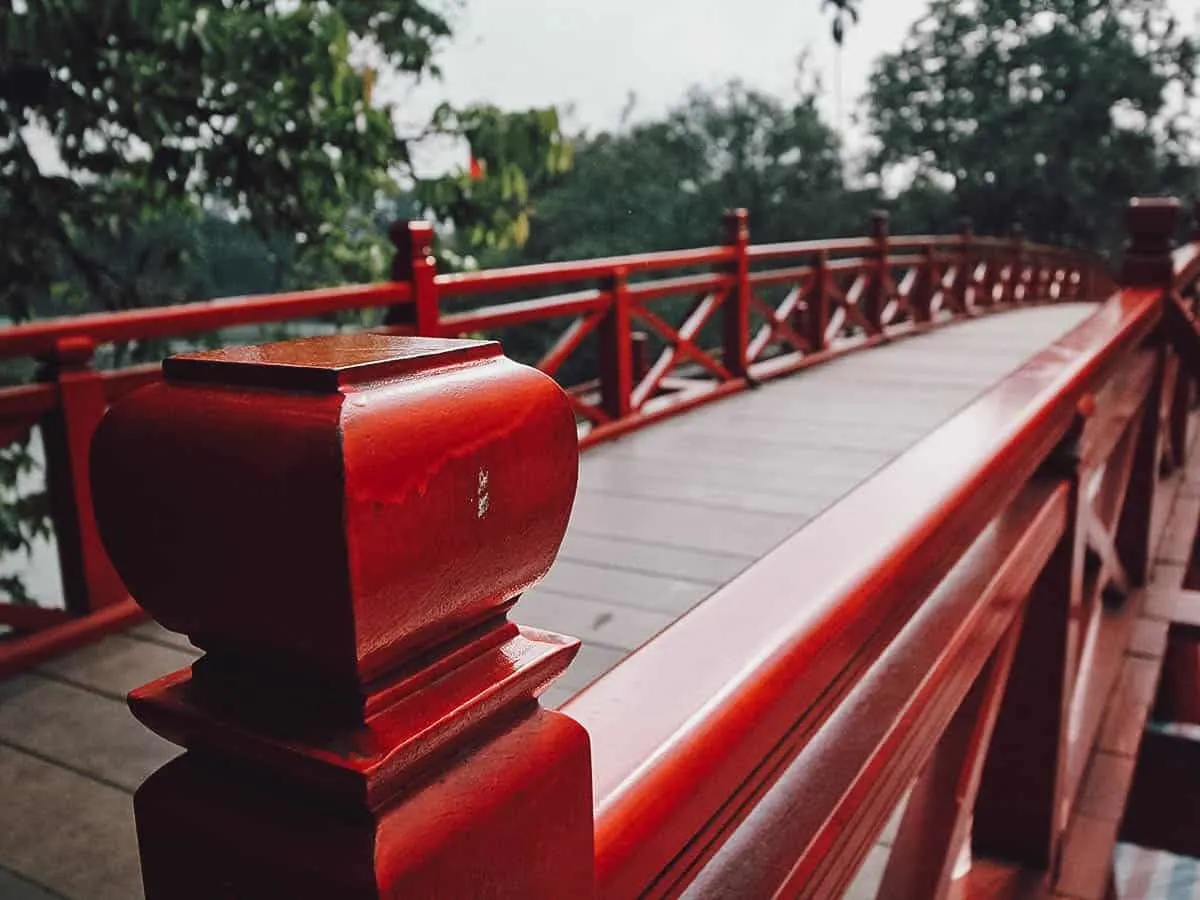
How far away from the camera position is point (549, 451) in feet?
1.38

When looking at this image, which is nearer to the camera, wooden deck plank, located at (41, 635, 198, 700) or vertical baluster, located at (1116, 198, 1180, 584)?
wooden deck plank, located at (41, 635, 198, 700)

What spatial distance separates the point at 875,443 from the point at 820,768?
3.98m

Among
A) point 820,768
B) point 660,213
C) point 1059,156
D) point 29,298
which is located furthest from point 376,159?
point 1059,156

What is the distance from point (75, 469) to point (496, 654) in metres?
2.57

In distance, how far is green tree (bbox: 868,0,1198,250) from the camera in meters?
23.7

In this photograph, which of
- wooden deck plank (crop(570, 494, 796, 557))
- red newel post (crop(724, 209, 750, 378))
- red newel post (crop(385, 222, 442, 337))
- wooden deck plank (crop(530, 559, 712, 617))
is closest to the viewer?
wooden deck plank (crop(530, 559, 712, 617))

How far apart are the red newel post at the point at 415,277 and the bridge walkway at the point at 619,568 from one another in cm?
89

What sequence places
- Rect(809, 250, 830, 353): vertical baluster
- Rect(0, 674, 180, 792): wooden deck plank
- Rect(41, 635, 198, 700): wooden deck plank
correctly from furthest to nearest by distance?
Rect(809, 250, 830, 353): vertical baluster, Rect(41, 635, 198, 700): wooden deck plank, Rect(0, 674, 180, 792): wooden deck plank

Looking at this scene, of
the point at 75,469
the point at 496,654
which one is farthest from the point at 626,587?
the point at 496,654

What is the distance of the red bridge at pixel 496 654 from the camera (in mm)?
358

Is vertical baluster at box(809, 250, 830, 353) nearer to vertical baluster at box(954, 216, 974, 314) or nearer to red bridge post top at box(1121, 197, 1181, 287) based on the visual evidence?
red bridge post top at box(1121, 197, 1181, 287)

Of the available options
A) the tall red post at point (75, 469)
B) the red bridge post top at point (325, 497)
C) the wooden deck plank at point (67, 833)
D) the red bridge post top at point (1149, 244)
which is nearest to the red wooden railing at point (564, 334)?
the tall red post at point (75, 469)

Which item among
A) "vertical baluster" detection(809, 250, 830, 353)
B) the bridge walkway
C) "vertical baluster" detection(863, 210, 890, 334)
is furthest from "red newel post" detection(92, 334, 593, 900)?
"vertical baluster" detection(863, 210, 890, 334)

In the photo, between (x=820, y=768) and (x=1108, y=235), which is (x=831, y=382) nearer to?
(x=820, y=768)
